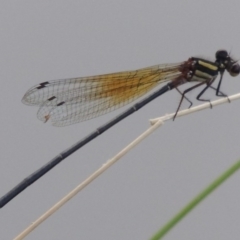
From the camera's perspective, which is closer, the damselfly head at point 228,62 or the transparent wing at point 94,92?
the damselfly head at point 228,62

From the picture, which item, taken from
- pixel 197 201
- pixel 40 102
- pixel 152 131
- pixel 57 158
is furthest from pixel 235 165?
pixel 40 102

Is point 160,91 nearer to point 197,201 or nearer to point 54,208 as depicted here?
point 54,208

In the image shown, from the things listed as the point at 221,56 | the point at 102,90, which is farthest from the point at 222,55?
the point at 102,90

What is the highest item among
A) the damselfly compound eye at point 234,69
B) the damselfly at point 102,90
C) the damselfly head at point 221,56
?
the damselfly at point 102,90

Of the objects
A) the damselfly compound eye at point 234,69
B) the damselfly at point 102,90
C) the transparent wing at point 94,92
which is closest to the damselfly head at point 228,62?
the damselfly compound eye at point 234,69

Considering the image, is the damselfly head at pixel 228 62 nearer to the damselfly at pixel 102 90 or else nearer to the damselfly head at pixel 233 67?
the damselfly head at pixel 233 67

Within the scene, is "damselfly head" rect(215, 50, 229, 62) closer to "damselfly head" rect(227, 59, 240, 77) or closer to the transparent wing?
"damselfly head" rect(227, 59, 240, 77)
